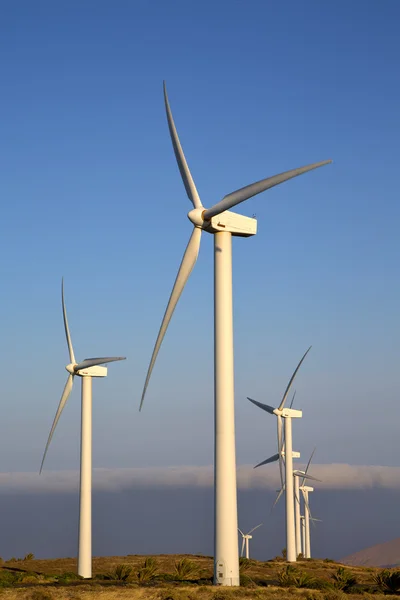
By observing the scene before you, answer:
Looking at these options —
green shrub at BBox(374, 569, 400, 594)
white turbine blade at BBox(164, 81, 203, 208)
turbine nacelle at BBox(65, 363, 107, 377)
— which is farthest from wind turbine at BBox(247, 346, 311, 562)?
white turbine blade at BBox(164, 81, 203, 208)

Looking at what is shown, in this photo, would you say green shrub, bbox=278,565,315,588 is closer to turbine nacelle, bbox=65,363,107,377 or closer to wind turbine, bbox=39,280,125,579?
wind turbine, bbox=39,280,125,579

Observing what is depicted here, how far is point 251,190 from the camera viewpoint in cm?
4912

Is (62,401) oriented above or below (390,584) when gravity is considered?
above

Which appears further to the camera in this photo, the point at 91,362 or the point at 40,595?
the point at 91,362

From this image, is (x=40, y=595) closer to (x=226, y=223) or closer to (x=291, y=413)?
(x=226, y=223)

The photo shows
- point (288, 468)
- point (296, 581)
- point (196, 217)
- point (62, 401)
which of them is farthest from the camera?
point (288, 468)

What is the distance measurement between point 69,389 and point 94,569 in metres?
29.8

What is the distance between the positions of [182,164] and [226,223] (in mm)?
5847

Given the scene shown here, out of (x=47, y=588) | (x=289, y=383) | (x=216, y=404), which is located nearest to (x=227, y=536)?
(x=216, y=404)

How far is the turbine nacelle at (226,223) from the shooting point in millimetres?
51406

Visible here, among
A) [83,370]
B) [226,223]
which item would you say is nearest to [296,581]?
[226,223]

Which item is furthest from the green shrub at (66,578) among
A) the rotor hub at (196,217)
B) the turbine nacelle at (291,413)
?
the turbine nacelle at (291,413)

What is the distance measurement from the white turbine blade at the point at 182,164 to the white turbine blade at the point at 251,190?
7.73 ft

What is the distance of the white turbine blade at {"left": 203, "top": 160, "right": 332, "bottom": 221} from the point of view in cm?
4790
